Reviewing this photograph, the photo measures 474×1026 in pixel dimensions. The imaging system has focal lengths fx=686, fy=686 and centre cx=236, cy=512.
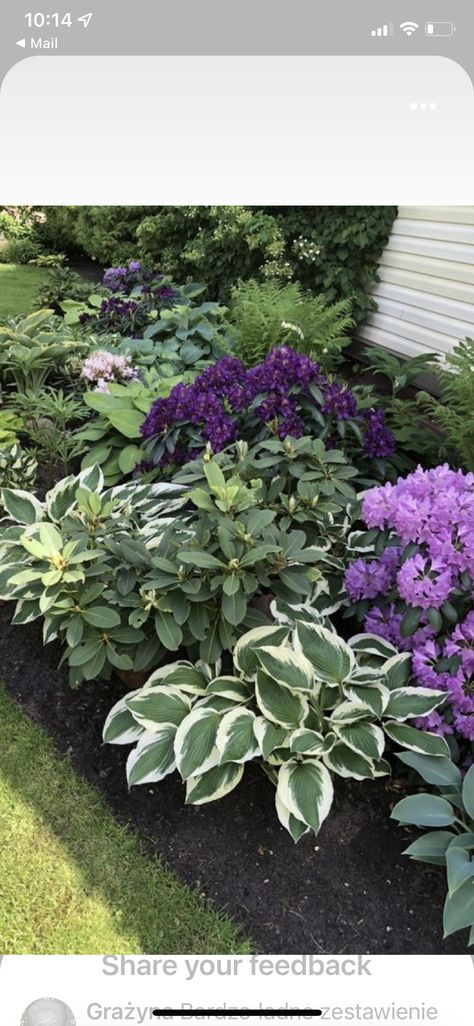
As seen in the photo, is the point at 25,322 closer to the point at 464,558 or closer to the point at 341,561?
the point at 341,561

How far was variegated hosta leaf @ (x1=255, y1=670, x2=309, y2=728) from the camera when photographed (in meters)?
1.53

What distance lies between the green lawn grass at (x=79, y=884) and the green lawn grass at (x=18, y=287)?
3704mm

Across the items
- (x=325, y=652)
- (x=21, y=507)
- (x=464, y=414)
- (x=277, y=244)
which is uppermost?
(x=277, y=244)

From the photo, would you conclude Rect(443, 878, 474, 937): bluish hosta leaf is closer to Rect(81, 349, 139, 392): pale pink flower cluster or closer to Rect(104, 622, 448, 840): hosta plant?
Rect(104, 622, 448, 840): hosta plant

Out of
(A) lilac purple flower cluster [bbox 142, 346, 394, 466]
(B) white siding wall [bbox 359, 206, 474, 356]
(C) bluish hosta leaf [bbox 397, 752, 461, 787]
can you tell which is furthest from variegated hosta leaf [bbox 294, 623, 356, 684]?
(B) white siding wall [bbox 359, 206, 474, 356]

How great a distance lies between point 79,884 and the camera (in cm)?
151

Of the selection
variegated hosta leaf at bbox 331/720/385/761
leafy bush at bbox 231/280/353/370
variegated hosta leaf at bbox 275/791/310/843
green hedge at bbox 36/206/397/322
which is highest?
green hedge at bbox 36/206/397/322

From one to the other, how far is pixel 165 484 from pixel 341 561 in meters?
0.67

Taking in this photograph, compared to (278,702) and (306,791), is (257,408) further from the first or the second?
(306,791)

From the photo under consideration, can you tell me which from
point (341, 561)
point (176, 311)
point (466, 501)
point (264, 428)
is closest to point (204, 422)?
point (264, 428)

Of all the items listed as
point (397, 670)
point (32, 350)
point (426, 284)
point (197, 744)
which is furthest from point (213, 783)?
point (426, 284)

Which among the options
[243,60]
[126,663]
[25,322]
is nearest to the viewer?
[243,60]

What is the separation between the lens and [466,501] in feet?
5.07
